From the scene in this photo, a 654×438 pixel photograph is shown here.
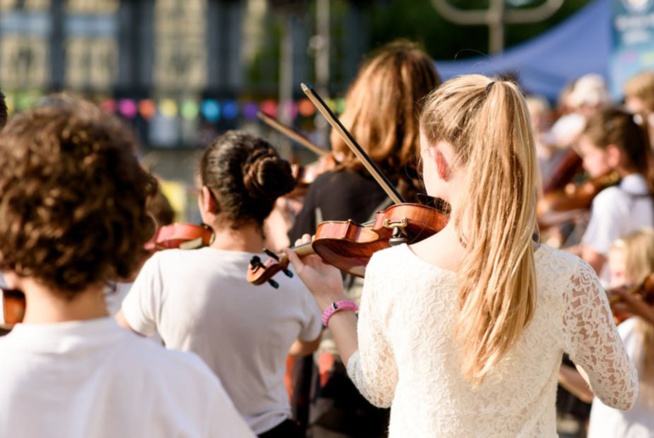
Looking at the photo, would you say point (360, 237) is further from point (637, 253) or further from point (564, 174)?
point (564, 174)

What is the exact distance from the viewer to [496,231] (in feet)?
7.98

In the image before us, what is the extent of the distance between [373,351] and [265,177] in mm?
1100

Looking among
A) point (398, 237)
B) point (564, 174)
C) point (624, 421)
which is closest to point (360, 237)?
point (398, 237)

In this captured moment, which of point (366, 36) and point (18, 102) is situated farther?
point (366, 36)

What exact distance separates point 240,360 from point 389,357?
924 millimetres

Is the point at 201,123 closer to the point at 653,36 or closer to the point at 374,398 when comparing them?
the point at 653,36

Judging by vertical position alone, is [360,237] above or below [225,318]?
above

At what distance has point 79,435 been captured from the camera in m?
1.81

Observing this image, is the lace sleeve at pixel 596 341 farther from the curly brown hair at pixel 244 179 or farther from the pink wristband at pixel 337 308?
the curly brown hair at pixel 244 179

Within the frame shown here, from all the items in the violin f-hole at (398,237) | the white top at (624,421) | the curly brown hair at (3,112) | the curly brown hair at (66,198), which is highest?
the curly brown hair at (66,198)

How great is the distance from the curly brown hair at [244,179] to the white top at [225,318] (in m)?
0.14

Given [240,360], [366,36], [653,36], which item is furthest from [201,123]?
[240,360]

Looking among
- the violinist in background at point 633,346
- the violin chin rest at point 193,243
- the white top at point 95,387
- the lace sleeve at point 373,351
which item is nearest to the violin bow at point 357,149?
the violin chin rest at point 193,243

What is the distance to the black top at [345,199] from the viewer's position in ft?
12.3
